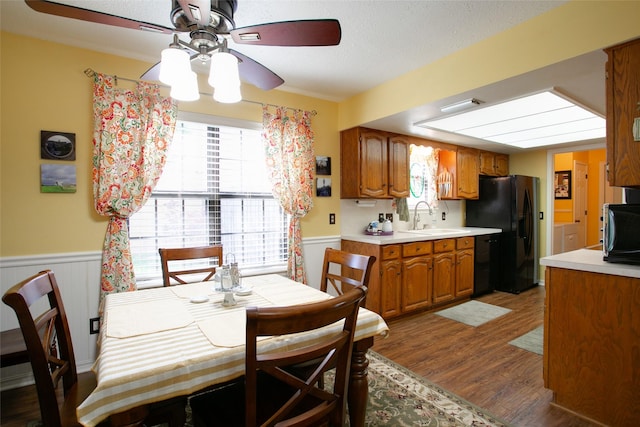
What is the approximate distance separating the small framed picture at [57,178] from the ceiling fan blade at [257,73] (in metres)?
1.55

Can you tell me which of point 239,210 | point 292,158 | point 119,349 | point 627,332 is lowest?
point 627,332

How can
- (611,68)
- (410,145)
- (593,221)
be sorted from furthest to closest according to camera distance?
(593,221) < (410,145) < (611,68)

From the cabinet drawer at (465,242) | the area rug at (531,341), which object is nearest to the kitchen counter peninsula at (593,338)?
the area rug at (531,341)

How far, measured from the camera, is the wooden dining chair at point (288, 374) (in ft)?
3.01

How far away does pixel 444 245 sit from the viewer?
384cm

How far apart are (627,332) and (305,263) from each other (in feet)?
8.11

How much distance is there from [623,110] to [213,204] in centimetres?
296

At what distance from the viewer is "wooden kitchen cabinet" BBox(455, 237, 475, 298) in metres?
4.01

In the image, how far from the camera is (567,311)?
191 centimetres

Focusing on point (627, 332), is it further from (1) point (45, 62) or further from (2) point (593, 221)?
(2) point (593, 221)

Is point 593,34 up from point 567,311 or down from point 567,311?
up

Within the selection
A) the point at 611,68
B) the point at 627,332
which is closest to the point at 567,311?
the point at 627,332

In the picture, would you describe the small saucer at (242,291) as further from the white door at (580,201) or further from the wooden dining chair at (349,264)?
the white door at (580,201)

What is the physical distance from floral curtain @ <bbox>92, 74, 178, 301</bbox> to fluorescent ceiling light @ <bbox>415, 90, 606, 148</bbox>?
253 centimetres
